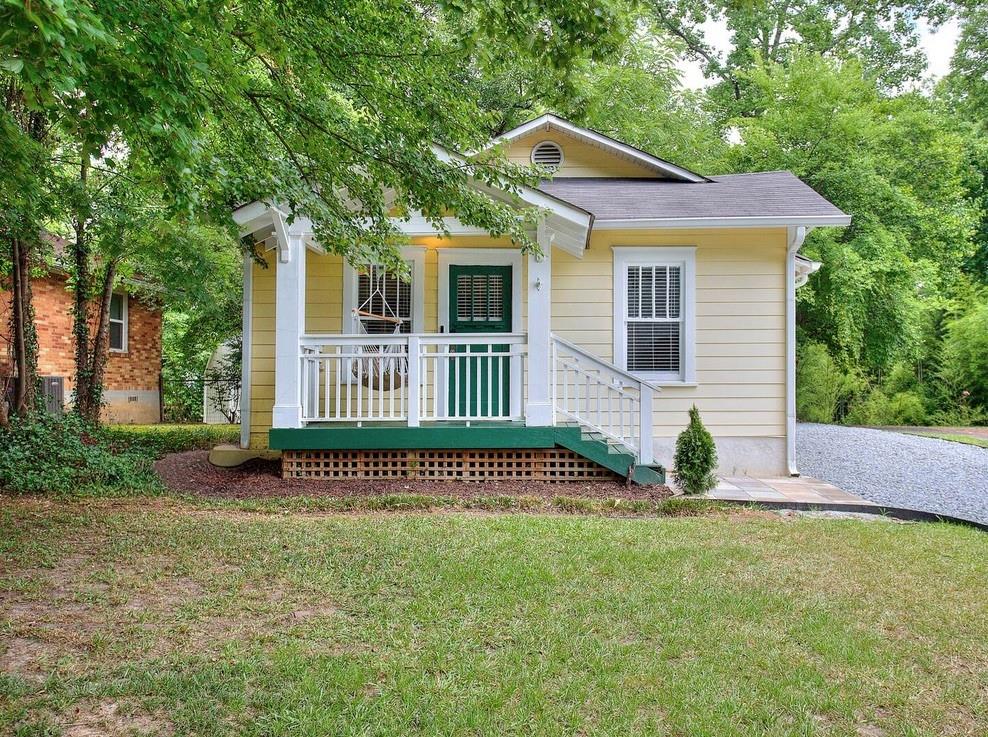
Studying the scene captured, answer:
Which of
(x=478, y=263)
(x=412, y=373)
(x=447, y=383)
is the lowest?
(x=447, y=383)

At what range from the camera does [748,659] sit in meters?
2.92

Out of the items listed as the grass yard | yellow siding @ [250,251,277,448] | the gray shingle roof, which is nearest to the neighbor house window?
yellow siding @ [250,251,277,448]

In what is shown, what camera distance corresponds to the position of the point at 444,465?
7.40 meters

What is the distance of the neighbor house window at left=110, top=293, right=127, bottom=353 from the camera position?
16562 mm

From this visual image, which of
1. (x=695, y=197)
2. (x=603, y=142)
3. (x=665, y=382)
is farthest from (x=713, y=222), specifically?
(x=603, y=142)

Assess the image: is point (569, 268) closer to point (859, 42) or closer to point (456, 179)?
point (456, 179)

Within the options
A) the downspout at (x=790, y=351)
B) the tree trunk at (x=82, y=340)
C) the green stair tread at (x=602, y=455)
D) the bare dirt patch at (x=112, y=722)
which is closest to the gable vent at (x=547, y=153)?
the downspout at (x=790, y=351)

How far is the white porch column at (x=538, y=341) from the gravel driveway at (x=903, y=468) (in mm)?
3757

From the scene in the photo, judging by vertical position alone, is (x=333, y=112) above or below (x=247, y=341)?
above

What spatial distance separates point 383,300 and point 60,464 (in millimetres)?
4119

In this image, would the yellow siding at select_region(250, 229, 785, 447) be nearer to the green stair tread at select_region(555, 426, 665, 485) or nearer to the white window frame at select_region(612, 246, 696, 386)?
the white window frame at select_region(612, 246, 696, 386)

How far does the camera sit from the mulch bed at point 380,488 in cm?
673

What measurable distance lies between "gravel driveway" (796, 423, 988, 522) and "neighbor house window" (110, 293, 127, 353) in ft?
51.7

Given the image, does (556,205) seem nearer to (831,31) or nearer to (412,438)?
(412,438)
